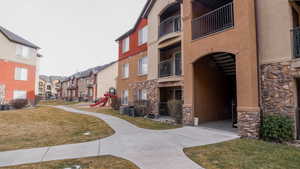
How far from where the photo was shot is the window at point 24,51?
22.5 metres

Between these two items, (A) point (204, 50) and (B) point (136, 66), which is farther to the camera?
(B) point (136, 66)

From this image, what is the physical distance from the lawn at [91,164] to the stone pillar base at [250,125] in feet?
18.0

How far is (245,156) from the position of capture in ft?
16.1

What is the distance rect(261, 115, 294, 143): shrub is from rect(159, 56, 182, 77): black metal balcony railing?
6800 mm

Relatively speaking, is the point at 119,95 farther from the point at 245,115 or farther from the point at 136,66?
the point at 245,115

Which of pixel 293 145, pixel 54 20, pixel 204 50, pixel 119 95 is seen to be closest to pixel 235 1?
pixel 204 50

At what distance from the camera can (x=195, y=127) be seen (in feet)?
29.9

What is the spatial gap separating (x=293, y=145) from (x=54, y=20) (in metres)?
23.4

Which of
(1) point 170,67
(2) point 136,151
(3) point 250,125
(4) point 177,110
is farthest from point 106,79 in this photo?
(3) point 250,125

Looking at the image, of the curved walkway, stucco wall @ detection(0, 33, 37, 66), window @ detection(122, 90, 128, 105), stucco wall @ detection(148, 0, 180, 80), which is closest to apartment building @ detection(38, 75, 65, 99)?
stucco wall @ detection(0, 33, 37, 66)

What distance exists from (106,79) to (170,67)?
77.0 feet

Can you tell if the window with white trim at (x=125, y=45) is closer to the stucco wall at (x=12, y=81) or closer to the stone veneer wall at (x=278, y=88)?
the stone veneer wall at (x=278, y=88)

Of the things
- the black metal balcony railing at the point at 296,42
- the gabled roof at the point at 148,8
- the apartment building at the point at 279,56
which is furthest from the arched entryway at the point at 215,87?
the gabled roof at the point at 148,8

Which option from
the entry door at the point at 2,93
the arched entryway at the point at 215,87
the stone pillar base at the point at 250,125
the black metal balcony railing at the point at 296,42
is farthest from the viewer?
the entry door at the point at 2,93
